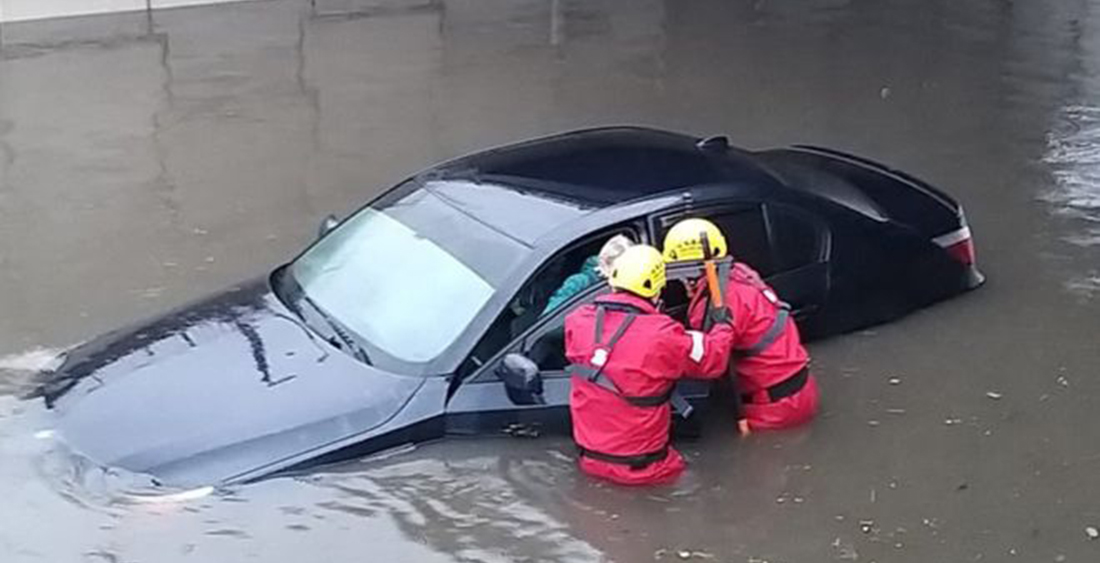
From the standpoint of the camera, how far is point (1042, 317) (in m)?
9.12

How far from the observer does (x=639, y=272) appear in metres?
6.86

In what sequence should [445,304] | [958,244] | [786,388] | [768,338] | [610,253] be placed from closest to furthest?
[610,253]
[445,304]
[768,338]
[786,388]
[958,244]

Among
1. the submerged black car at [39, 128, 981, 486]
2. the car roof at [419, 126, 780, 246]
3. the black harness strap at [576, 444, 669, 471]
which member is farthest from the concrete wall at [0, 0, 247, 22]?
the black harness strap at [576, 444, 669, 471]

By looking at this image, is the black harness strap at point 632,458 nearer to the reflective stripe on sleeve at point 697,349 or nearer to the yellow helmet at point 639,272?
the reflective stripe on sleeve at point 697,349

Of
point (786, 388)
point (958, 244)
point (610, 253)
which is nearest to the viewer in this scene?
point (610, 253)

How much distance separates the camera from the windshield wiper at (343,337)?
7.16 m

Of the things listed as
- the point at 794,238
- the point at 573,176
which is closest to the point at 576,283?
the point at 573,176

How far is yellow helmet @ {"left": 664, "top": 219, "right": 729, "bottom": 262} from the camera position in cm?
729

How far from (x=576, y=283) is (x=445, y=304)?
589 millimetres

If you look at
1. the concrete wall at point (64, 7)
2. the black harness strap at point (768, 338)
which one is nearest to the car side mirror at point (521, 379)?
the black harness strap at point (768, 338)

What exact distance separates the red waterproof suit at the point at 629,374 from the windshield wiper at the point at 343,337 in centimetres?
92

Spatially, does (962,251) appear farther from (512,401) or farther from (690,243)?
(512,401)

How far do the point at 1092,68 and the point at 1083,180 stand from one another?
14.7 ft

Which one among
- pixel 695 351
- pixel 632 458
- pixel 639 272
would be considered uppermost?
pixel 639 272
